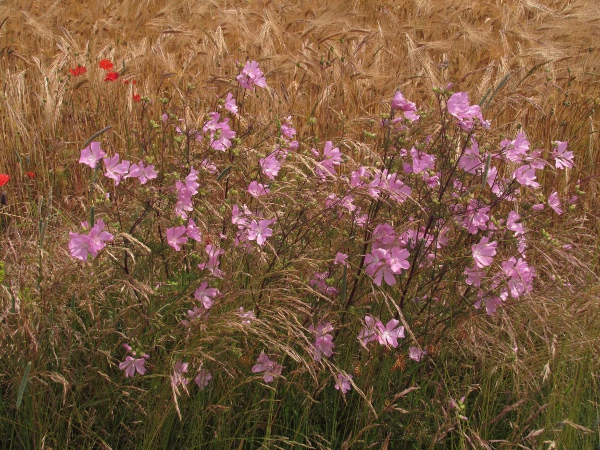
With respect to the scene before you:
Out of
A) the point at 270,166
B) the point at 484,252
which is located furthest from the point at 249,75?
the point at 484,252

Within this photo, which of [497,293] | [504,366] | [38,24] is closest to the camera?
[497,293]

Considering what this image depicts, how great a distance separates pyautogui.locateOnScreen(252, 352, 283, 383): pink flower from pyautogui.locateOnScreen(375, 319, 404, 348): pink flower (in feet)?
0.86

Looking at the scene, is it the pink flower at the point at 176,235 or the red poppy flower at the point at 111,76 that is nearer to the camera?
the pink flower at the point at 176,235

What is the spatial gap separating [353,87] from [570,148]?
1009mm

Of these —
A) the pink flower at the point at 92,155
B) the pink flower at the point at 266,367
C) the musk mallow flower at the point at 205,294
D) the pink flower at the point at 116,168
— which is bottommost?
the pink flower at the point at 266,367

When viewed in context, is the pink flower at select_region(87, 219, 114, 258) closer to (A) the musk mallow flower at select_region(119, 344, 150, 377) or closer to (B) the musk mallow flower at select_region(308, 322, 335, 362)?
(A) the musk mallow flower at select_region(119, 344, 150, 377)

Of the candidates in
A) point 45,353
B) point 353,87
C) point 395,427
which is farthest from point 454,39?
point 45,353

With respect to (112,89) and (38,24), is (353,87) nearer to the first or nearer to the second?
(112,89)

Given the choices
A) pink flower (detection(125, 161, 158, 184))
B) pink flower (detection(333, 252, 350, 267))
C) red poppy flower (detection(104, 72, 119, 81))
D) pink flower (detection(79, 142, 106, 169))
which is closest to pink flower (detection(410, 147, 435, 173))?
pink flower (detection(333, 252, 350, 267))

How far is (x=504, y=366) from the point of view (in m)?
2.05

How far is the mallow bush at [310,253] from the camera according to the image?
179 cm

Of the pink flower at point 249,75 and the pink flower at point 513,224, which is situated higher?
the pink flower at point 249,75

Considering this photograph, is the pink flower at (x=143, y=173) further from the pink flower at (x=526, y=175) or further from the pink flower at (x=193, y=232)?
the pink flower at (x=526, y=175)

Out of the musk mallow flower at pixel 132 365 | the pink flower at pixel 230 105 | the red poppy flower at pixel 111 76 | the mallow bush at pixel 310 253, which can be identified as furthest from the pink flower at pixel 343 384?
the red poppy flower at pixel 111 76
